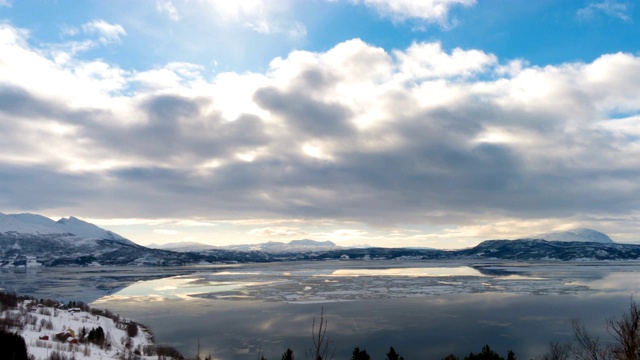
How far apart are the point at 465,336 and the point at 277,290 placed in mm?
40877

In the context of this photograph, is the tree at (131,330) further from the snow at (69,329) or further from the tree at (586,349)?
the tree at (586,349)

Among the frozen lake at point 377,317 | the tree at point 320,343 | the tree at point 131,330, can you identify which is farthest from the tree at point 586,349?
the tree at point 131,330

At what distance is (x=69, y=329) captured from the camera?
→ 29.1m

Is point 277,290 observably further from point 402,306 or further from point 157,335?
point 157,335

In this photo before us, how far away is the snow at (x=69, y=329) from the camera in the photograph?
2139 centimetres

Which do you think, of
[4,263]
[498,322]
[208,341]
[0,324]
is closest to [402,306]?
[498,322]

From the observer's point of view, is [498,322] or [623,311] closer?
[498,322]

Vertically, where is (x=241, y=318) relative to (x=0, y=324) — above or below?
below

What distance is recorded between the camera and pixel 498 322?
40375 millimetres

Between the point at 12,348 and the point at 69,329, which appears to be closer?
the point at 12,348

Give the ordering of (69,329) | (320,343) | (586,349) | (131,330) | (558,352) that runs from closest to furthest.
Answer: (320,343) < (586,349) < (558,352) < (69,329) < (131,330)

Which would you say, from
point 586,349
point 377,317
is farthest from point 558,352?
point 377,317

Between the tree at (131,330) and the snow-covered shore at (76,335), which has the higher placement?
the snow-covered shore at (76,335)

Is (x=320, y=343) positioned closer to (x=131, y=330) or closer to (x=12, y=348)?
(x=12, y=348)
